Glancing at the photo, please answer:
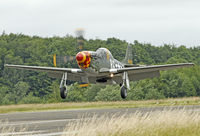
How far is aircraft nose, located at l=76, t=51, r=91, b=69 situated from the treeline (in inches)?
895

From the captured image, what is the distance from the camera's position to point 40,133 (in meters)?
15.2

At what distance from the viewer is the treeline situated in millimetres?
86387

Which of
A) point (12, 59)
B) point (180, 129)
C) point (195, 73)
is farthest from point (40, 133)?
point (12, 59)

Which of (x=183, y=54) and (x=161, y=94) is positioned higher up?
(x=183, y=54)

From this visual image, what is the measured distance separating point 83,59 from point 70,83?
275ft

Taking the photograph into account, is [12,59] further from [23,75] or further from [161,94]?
[161,94]

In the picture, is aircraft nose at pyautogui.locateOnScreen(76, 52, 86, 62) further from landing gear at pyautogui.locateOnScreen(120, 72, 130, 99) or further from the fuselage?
landing gear at pyautogui.locateOnScreen(120, 72, 130, 99)

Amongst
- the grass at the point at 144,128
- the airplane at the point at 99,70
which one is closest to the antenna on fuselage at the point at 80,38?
the airplane at the point at 99,70

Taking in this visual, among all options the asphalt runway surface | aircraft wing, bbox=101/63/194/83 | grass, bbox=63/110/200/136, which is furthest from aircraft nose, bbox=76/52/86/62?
grass, bbox=63/110/200/136

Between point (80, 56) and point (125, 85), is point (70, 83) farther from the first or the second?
point (80, 56)

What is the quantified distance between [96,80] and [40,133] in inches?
660

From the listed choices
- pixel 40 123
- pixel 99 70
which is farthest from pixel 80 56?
pixel 40 123

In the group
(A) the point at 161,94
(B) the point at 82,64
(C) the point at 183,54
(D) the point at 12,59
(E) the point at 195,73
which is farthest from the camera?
(C) the point at 183,54

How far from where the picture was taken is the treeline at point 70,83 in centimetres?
8639
